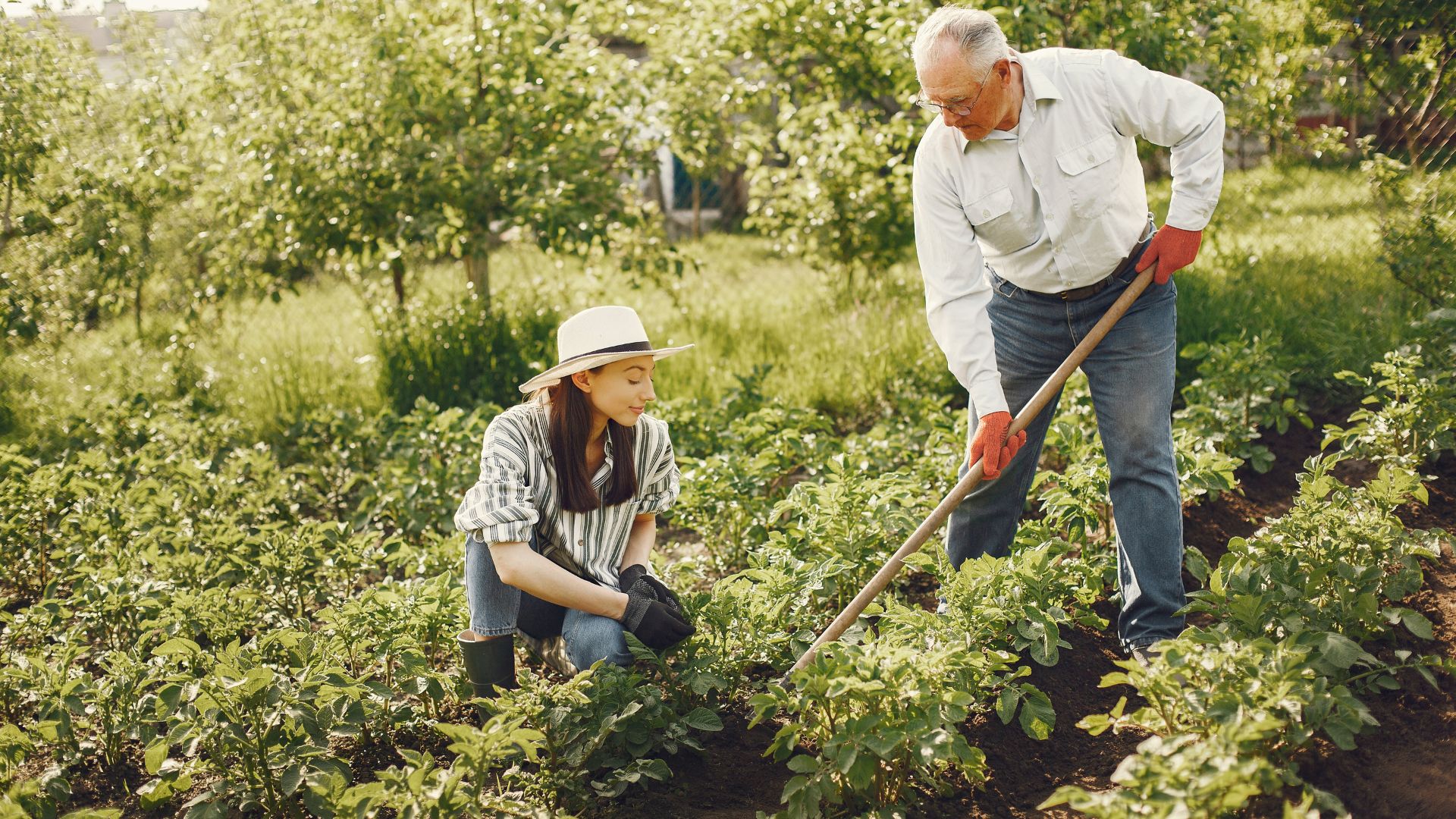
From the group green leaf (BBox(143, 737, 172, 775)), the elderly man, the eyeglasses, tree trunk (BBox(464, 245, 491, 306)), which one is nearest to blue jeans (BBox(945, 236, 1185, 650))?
the elderly man

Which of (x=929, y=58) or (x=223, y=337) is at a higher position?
(x=929, y=58)

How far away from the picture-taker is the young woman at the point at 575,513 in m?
2.91

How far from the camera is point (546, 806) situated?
8.66ft

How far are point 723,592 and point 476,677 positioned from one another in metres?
0.68

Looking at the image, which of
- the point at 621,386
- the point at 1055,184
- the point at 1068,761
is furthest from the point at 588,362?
the point at 1068,761

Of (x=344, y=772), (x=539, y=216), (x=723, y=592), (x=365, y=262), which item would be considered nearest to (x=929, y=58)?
(x=723, y=592)

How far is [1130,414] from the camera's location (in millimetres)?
3070

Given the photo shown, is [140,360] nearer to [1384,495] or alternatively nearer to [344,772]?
[344,772]

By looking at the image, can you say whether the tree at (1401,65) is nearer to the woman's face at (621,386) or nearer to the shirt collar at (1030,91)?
the shirt collar at (1030,91)

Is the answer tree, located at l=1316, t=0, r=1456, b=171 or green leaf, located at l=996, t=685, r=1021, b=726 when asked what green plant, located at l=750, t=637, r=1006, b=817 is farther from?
tree, located at l=1316, t=0, r=1456, b=171

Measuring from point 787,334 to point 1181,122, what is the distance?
3.92 m

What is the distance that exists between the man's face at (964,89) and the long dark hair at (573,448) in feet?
3.57

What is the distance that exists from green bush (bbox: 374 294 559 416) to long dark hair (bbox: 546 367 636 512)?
2936mm

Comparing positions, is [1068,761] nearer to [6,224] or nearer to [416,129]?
[416,129]
